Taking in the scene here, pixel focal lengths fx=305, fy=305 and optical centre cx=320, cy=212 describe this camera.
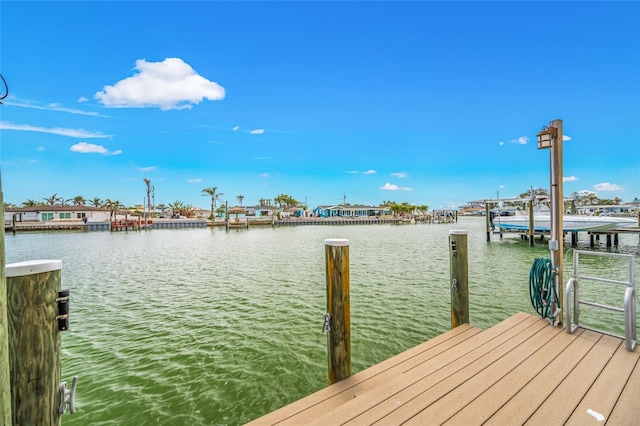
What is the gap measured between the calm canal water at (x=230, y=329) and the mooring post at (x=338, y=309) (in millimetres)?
1099

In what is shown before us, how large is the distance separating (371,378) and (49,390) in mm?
2573

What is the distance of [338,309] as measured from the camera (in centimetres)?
324

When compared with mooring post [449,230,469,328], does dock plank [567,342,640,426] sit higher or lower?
lower

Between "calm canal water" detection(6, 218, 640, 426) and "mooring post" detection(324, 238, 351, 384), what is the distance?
110 centimetres

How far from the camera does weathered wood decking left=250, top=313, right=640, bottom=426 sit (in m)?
2.33

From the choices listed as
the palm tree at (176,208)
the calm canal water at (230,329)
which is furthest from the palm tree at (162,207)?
the calm canal water at (230,329)

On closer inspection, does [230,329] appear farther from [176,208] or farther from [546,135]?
[176,208]

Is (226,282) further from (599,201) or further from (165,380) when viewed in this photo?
(599,201)

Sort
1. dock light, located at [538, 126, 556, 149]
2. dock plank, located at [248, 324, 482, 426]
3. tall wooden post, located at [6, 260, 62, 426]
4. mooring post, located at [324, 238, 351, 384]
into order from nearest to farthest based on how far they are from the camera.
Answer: tall wooden post, located at [6, 260, 62, 426]
dock plank, located at [248, 324, 482, 426]
mooring post, located at [324, 238, 351, 384]
dock light, located at [538, 126, 556, 149]

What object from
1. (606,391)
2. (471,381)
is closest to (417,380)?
(471,381)

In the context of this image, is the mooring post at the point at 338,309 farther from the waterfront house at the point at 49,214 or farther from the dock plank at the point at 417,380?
the waterfront house at the point at 49,214

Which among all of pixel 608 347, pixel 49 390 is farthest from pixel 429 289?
pixel 49 390

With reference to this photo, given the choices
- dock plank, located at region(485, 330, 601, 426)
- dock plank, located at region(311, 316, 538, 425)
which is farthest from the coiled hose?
dock plank, located at region(485, 330, 601, 426)

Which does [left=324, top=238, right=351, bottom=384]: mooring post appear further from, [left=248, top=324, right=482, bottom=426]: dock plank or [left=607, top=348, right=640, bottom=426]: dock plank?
[left=607, top=348, right=640, bottom=426]: dock plank
